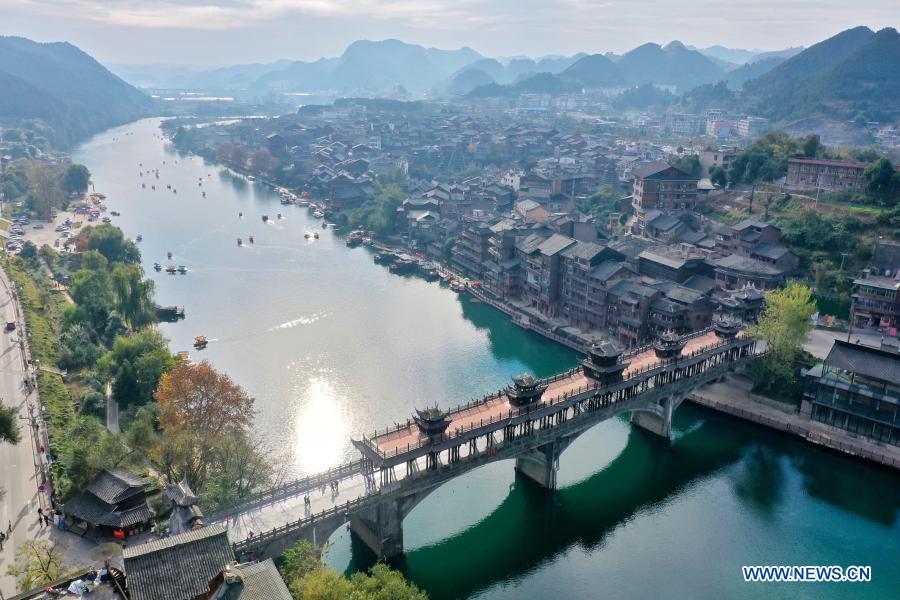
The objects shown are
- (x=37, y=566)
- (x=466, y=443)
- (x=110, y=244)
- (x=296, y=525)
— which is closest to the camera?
(x=37, y=566)

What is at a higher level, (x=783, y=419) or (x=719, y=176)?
(x=719, y=176)

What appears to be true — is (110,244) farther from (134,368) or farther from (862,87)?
(862,87)

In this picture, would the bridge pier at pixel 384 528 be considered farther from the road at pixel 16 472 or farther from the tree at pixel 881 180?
the tree at pixel 881 180

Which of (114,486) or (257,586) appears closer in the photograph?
(257,586)

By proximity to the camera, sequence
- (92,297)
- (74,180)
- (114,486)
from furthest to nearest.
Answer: (74,180), (92,297), (114,486)

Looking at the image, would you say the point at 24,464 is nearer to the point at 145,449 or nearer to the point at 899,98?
the point at 145,449

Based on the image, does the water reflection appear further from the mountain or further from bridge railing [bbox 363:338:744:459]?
the mountain

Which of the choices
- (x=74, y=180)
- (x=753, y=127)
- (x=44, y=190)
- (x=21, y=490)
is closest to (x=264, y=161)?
(x=74, y=180)

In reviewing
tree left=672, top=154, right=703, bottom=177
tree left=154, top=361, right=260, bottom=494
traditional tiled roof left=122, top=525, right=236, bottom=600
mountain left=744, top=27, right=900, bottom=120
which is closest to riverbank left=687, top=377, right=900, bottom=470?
tree left=154, top=361, right=260, bottom=494
